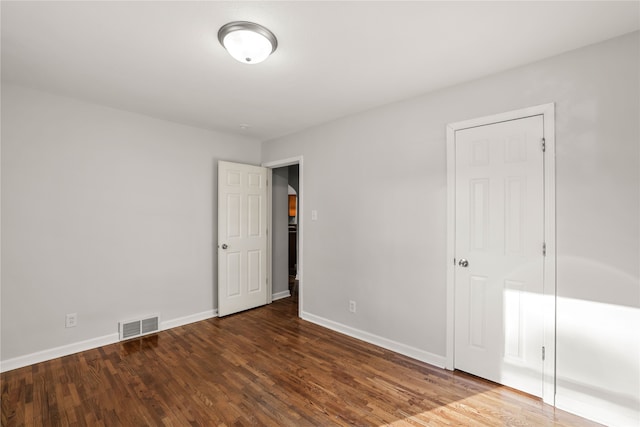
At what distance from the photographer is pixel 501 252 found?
2412 mm

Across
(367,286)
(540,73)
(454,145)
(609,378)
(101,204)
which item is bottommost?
(609,378)

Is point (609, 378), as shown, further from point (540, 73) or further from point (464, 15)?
point (464, 15)

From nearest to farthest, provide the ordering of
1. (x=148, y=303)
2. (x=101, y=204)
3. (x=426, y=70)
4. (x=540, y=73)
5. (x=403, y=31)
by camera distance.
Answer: (x=403, y=31)
(x=540, y=73)
(x=426, y=70)
(x=101, y=204)
(x=148, y=303)

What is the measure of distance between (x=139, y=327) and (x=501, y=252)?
12.5ft

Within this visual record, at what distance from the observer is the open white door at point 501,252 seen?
2244 millimetres

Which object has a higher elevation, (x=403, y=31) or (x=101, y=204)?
(x=403, y=31)

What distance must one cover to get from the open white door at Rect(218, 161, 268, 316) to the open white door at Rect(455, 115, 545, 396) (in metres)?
2.81

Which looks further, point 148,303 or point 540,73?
point 148,303

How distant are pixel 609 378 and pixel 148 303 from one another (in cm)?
422

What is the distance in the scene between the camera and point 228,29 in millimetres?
1836

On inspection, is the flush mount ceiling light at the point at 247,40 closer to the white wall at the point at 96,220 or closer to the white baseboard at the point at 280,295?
the white wall at the point at 96,220

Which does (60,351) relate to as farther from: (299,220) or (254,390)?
(299,220)

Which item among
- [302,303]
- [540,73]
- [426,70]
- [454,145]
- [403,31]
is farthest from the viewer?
[302,303]

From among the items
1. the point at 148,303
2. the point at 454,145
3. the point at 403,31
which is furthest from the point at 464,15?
the point at 148,303
